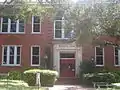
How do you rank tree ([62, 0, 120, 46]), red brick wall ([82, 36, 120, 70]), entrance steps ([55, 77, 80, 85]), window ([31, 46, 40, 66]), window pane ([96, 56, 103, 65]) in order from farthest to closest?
window pane ([96, 56, 103, 65]), window ([31, 46, 40, 66]), red brick wall ([82, 36, 120, 70]), entrance steps ([55, 77, 80, 85]), tree ([62, 0, 120, 46])

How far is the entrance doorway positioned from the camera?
37.0m

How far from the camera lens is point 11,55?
121 ft

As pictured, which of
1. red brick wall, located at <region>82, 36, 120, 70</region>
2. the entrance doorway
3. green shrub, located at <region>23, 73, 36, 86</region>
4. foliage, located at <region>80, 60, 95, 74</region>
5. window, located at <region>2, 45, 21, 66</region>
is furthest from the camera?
the entrance doorway

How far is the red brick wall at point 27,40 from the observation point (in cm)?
3659

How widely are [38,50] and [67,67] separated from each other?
3.72 metres

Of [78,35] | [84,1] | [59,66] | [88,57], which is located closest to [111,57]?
[88,57]

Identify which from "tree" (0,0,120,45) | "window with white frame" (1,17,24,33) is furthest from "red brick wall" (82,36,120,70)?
"tree" (0,0,120,45)

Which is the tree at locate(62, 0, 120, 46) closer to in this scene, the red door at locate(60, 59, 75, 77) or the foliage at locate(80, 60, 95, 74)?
the foliage at locate(80, 60, 95, 74)

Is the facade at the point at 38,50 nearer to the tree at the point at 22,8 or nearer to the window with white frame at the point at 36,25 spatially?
the window with white frame at the point at 36,25

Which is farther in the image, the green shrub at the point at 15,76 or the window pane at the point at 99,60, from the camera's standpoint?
the window pane at the point at 99,60

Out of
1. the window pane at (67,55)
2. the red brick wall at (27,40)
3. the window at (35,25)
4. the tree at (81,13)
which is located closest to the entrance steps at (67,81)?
the window pane at (67,55)

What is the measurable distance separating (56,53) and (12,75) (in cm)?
614

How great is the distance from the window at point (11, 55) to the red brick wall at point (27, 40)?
46 cm

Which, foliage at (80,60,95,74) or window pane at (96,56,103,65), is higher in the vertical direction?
window pane at (96,56,103,65)
